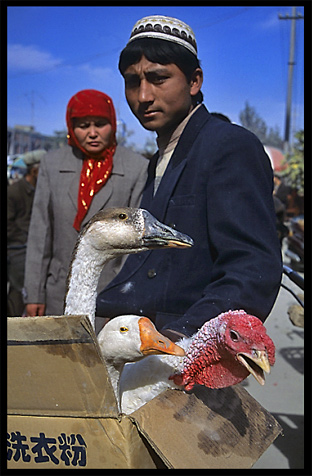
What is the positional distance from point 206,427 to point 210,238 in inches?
18.6

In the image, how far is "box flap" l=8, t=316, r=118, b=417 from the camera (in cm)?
86

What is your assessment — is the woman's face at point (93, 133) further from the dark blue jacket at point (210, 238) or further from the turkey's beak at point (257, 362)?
the turkey's beak at point (257, 362)

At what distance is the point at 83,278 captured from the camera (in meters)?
1.25

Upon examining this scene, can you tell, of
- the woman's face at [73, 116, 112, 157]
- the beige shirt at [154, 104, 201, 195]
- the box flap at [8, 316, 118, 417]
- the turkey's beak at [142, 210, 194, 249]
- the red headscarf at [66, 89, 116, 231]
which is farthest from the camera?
the woman's face at [73, 116, 112, 157]

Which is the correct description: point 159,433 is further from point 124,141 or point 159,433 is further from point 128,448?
point 124,141

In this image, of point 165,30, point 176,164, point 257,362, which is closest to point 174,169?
point 176,164

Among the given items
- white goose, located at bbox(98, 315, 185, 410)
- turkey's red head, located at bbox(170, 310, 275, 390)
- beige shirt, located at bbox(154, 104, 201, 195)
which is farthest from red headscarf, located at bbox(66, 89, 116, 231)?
turkey's red head, located at bbox(170, 310, 275, 390)

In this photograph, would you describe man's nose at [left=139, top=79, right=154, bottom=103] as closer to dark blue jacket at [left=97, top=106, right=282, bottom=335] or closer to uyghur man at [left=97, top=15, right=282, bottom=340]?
uyghur man at [left=97, top=15, right=282, bottom=340]

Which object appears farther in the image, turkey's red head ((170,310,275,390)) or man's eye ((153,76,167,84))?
man's eye ((153,76,167,84))

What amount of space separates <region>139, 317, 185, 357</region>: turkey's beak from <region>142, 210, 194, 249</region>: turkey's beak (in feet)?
0.70

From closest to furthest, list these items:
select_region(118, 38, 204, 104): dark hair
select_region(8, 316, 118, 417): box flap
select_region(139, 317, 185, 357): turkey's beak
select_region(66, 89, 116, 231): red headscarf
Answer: select_region(8, 316, 118, 417): box flap < select_region(139, 317, 185, 357): turkey's beak < select_region(118, 38, 204, 104): dark hair < select_region(66, 89, 116, 231): red headscarf

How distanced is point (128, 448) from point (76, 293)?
1.53ft
